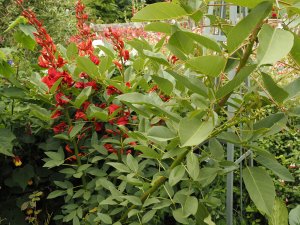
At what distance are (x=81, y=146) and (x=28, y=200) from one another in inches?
16.8

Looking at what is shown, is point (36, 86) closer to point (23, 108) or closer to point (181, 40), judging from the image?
point (23, 108)

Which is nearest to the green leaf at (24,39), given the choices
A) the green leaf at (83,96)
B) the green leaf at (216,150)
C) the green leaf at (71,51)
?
the green leaf at (71,51)

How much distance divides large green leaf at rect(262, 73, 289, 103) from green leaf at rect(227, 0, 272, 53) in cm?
12

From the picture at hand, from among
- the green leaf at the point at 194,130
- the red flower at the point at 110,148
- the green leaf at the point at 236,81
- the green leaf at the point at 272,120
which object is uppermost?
the green leaf at the point at 236,81

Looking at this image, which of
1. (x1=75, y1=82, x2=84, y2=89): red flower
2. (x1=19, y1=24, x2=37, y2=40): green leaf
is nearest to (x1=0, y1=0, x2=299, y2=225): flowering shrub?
(x1=75, y1=82, x2=84, y2=89): red flower

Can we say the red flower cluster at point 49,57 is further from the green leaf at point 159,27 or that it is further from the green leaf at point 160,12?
the green leaf at point 160,12

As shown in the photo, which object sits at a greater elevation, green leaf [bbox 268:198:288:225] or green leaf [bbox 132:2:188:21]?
green leaf [bbox 132:2:188:21]

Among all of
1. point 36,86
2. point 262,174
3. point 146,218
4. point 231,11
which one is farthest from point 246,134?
point 36,86

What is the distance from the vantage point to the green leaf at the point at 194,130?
2.60 ft

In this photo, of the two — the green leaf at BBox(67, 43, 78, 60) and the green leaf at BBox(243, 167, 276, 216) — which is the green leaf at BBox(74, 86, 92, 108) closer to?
the green leaf at BBox(67, 43, 78, 60)

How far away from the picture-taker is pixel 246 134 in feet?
3.48

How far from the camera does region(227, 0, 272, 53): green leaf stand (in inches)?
27.7

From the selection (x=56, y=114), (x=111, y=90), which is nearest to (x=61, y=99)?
(x=56, y=114)

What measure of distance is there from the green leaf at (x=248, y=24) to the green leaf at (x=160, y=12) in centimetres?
10
